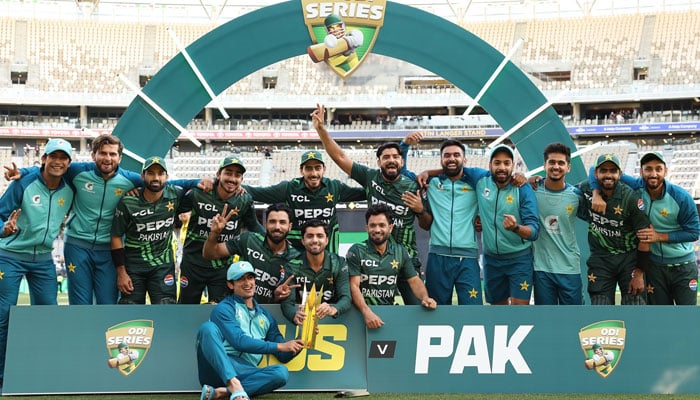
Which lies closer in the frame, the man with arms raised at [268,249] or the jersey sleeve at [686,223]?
the man with arms raised at [268,249]

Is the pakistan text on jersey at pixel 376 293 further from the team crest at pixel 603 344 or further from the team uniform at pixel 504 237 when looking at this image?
the team crest at pixel 603 344

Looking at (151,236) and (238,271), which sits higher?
(151,236)

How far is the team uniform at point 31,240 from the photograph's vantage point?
5.79 meters

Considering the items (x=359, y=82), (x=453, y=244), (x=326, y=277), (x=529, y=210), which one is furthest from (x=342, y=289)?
(x=359, y=82)

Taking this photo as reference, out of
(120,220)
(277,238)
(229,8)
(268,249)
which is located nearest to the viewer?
(277,238)

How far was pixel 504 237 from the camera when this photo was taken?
629 cm

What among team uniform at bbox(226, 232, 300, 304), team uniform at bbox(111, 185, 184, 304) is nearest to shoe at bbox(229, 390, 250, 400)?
team uniform at bbox(226, 232, 300, 304)

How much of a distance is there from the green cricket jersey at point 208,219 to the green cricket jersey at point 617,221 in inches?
112

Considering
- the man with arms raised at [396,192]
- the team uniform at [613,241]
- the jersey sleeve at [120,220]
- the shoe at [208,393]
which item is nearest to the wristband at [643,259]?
the team uniform at [613,241]

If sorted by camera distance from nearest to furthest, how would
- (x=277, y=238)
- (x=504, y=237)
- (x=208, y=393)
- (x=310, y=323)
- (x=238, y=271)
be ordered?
1. (x=208, y=393)
2. (x=310, y=323)
3. (x=238, y=271)
4. (x=277, y=238)
5. (x=504, y=237)

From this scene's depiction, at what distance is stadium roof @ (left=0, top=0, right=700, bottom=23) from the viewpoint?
133ft

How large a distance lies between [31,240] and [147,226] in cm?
90

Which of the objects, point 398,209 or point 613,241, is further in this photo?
point 398,209

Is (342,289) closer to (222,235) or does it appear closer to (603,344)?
(222,235)
